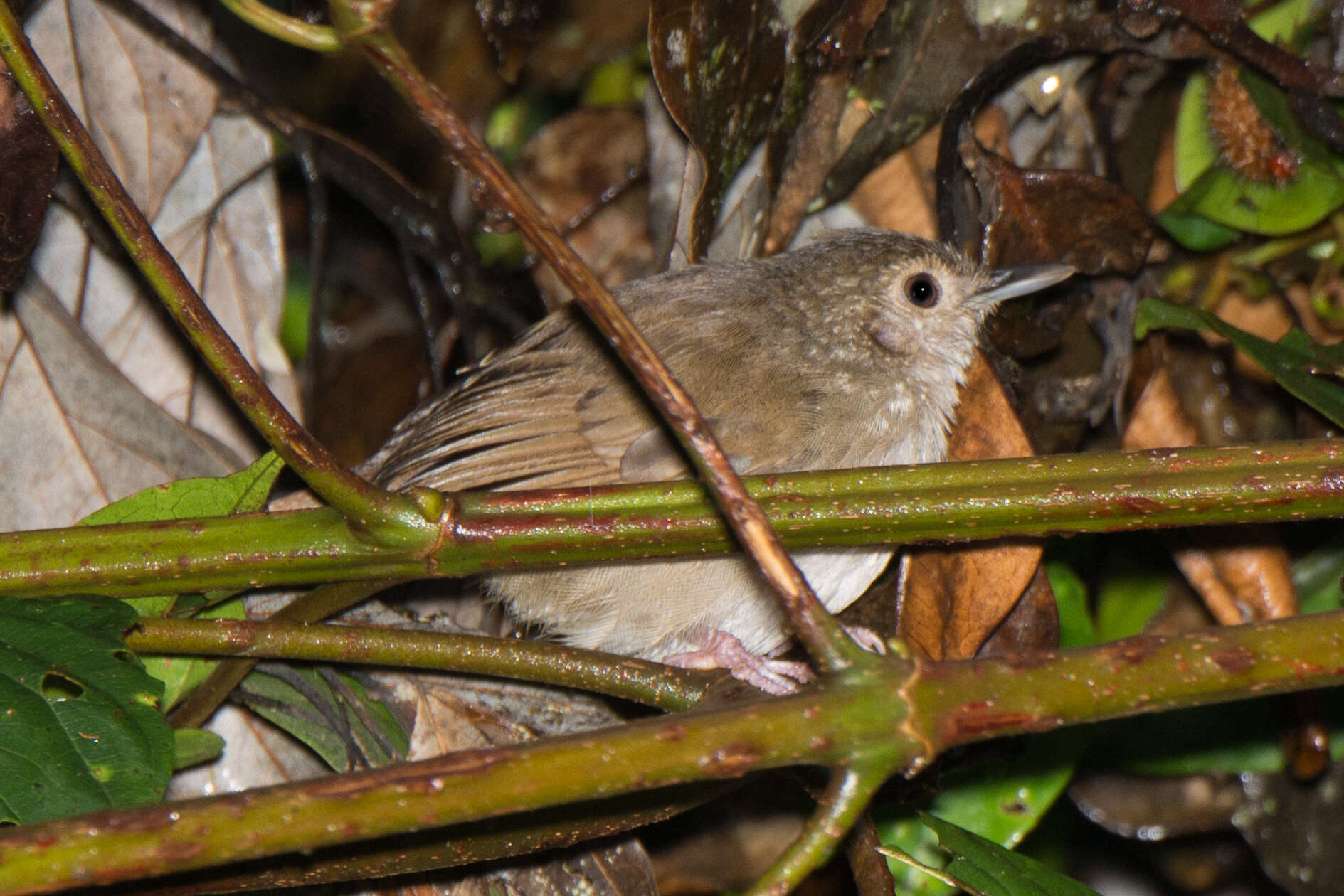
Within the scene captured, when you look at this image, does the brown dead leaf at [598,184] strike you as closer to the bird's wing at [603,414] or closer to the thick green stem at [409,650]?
the bird's wing at [603,414]

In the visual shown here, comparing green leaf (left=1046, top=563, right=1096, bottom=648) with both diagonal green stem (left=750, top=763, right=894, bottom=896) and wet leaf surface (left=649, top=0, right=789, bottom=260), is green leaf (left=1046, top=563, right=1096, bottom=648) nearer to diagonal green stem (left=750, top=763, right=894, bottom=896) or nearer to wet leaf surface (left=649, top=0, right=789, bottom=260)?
wet leaf surface (left=649, top=0, right=789, bottom=260)

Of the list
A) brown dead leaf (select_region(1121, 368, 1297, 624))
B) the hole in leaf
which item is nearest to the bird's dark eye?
brown dead leaf (select_region(1121, 368, 1297, 624))

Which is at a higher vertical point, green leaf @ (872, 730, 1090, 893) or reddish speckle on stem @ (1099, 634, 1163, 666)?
green leaf @ (872, 730, 1090, 893)

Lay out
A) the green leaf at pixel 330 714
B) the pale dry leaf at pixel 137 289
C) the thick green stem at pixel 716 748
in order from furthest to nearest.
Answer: the pale dry leaf at pixel 137 289 < the green leaf at pixel 330 714 < the thick green stem at pixel 716 748

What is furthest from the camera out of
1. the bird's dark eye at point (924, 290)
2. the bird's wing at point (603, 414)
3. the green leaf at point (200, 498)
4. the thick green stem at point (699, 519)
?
the bird's dark eye at point (924, 290)

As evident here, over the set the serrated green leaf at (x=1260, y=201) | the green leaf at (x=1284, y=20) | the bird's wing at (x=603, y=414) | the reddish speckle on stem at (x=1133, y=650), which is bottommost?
the reddish speckle on stem at (x=1133, y=650)

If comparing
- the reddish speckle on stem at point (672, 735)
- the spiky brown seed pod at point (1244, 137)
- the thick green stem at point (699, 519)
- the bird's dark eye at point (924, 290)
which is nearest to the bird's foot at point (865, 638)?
the bird's dark eye at point (924, 290)
